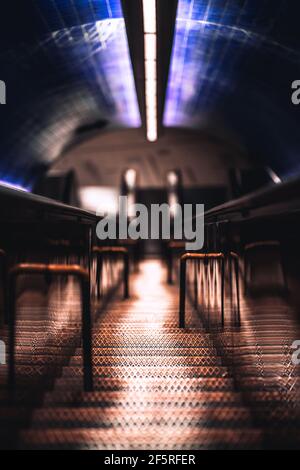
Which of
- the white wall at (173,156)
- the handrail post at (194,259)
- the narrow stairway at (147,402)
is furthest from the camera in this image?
the white wall at (173,156)

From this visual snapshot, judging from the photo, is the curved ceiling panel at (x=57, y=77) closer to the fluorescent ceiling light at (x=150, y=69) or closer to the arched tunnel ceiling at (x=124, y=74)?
the arched tunnel ceiling at (x=124, y=74)

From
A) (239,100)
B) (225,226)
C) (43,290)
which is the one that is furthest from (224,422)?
(239,100)

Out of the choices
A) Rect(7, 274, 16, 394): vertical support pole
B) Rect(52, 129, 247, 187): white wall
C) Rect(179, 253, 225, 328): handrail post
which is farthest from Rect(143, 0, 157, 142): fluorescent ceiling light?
Rect(52, 129, 247, 187): white wall

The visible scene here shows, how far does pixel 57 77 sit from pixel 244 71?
10.1 feet

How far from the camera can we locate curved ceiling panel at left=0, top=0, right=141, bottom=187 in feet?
15.9

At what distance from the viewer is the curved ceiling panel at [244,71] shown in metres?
4.65

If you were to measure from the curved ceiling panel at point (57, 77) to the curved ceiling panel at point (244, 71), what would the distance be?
100cm

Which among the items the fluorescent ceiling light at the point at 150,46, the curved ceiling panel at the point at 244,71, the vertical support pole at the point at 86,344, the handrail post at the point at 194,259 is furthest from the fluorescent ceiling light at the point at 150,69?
the vertical support pole at the point at 86,344

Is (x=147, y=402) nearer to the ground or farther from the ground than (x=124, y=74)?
nearer to the ground

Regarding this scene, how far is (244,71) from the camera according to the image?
6402mm

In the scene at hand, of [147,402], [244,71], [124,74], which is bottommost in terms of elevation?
[147,402]

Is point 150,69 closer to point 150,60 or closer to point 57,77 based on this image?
point 150,60

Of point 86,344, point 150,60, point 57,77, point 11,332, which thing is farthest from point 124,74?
point 11,332

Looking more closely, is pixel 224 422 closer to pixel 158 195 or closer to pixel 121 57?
pixel 121 57
